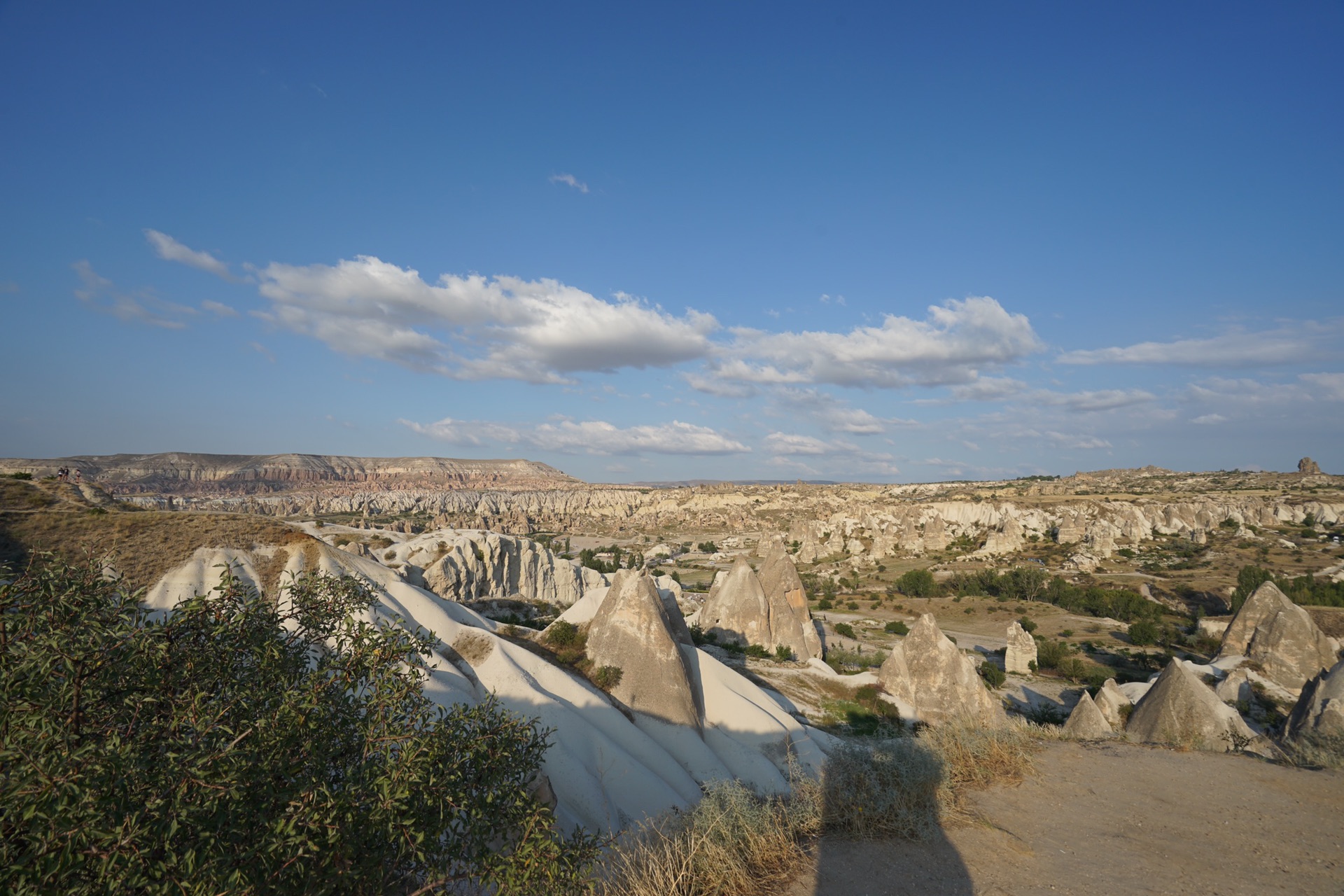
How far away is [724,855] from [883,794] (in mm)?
2746

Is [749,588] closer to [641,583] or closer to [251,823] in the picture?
[641,583]

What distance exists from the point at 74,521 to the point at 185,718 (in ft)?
69.7

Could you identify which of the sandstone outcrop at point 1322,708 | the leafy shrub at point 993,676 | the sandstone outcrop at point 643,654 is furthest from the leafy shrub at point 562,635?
the leafy shrub at point 993,676

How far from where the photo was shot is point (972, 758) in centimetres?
978

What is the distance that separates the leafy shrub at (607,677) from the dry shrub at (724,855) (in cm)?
867

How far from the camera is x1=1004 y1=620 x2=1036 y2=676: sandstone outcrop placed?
36.9 metres

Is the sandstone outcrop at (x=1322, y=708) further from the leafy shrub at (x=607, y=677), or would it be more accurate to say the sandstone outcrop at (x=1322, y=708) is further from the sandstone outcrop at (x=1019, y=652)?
the sandstone outcrop at (x=1019, y=652)

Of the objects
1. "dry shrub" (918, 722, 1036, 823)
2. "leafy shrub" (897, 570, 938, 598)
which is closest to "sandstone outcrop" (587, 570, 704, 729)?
"dry shrub" (918, 722, 1036, 823)

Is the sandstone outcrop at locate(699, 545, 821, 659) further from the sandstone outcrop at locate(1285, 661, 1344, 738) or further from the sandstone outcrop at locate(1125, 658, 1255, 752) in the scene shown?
the sandstone outcrop at locate(1285, 661, 1344, 738)

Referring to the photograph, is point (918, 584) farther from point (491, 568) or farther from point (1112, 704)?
point (491, 568)

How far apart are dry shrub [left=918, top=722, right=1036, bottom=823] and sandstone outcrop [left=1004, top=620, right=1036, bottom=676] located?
96.0 feet

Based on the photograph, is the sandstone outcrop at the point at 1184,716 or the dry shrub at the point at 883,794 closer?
the dry shrub at the point at 883,794

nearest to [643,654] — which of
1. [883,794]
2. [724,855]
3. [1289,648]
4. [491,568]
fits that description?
[883,794]

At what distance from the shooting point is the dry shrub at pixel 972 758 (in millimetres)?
8359
